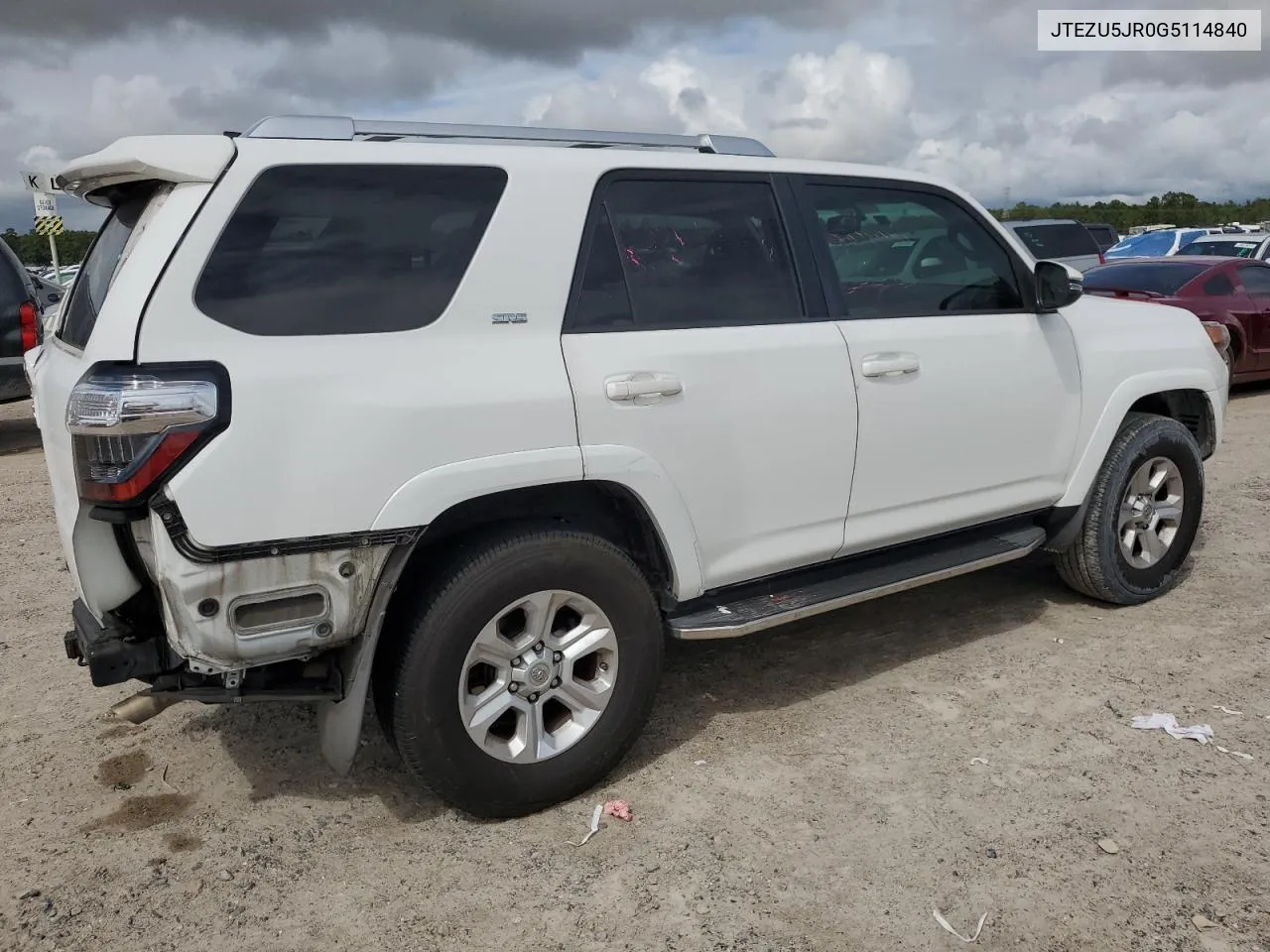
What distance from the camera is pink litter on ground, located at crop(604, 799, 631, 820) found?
10.3 feet

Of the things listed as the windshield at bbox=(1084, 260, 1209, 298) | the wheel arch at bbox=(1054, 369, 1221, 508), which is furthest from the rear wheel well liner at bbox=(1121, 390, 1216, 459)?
the windshield at bbox=(1084, 260, 1209, 298)

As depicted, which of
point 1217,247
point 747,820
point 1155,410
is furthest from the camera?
point 1217,247

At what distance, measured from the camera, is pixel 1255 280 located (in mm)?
11492

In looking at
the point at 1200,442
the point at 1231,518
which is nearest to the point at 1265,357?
the point at 1231,518

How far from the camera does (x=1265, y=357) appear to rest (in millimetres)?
11336

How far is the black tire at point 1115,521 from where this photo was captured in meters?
4.52

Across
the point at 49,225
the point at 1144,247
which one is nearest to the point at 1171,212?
the point at 1144,247

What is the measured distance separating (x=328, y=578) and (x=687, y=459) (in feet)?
3.72

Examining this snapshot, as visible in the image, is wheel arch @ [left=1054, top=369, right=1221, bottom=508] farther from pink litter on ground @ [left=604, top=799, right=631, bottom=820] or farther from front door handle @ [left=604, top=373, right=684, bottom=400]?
pink litter on ground @ [left=604, top=799, right=631, bottom=820]

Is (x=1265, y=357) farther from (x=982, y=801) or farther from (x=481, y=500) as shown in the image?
(x=481, y=500)

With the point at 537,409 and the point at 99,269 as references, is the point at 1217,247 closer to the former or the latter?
the point at 537,409

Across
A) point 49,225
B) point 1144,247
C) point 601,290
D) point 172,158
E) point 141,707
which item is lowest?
point 141,707

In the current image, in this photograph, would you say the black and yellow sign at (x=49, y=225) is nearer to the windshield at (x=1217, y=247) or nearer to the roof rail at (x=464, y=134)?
the roof rail at (x=464, y=134)

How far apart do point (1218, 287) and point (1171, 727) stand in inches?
362
